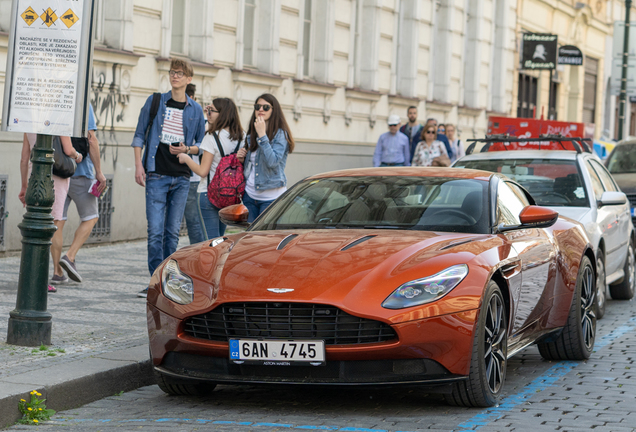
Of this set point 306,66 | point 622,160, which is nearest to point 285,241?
point 622,160

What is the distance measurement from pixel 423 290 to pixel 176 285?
1354 millimetres

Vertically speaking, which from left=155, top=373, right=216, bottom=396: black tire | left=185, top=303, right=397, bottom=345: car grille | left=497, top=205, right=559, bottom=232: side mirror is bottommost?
left=155, top=373, right=216, bottom=396: black tire

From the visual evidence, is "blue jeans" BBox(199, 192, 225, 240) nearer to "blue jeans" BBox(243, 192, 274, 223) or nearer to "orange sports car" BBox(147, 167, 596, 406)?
"blue jeans" BBox(243, 192, 274, 223)

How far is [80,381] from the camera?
20.3ft

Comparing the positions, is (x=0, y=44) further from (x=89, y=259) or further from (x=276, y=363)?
(x=276, y=363)

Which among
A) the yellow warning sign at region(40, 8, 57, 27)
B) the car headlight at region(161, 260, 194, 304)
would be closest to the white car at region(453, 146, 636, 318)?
the car headlight at region(161, 260, 194, 304)

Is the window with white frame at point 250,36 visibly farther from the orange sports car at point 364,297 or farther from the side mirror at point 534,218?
the side mirror at point 534,218

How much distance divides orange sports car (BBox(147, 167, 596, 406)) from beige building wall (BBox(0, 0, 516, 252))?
21.7 feet

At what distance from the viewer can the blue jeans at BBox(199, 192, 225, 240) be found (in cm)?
998

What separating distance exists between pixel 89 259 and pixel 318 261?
7018 mm

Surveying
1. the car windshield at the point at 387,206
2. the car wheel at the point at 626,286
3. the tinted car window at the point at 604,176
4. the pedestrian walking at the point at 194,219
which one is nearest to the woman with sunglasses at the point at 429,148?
the car wheel at the point at 626,286

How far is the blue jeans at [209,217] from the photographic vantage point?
32.8 feet

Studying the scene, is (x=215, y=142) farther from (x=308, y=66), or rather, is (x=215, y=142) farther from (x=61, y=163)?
(x=308, y=66)

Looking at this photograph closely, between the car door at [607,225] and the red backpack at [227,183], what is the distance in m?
3.18
